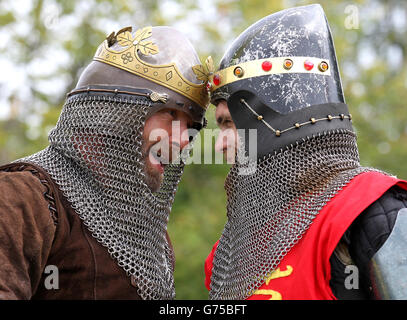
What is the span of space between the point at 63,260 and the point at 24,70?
7930 millimetres

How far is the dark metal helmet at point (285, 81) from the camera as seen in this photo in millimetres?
3320

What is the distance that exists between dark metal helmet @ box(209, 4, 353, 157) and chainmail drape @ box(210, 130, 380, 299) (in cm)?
10

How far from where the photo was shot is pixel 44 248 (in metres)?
2.88

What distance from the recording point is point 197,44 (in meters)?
9.88

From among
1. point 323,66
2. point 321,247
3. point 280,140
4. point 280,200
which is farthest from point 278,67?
point 321,247

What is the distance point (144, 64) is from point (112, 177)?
0.83m

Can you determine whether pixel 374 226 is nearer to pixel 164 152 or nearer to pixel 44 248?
pixel 164 152

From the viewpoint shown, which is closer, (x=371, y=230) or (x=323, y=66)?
(x=371, y=230)

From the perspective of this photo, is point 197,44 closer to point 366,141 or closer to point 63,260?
point 366,141

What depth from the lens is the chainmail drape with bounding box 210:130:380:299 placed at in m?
3.08

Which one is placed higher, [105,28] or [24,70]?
[105,28]

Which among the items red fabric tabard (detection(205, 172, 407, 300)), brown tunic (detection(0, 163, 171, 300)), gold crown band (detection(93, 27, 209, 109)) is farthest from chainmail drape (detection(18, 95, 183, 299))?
red fabric tabard (detection(205, 172, 407, 300))

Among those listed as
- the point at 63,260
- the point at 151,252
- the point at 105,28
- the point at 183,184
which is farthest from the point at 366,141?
the point at 63,260
